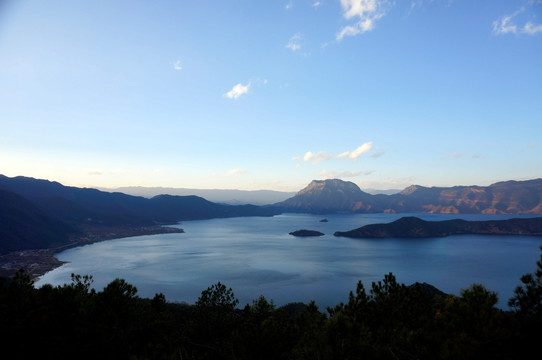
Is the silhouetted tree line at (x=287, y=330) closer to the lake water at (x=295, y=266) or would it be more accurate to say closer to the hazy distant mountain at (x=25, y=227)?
the lake water at (x=295, y=266)

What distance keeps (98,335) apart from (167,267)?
106m

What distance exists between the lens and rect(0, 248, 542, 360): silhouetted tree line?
485 inches

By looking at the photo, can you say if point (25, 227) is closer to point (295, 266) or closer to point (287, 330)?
point (295, 266)

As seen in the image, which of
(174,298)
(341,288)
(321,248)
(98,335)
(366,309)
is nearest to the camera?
(98,335)

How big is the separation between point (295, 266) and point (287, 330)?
98737 mm

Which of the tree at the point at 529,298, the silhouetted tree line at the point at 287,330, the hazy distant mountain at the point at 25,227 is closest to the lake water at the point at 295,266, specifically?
the hazy distant mountain at the point at 25,227

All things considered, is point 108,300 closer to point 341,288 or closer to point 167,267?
point 341,288

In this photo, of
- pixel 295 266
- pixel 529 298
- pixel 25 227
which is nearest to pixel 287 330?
pixel 529 298

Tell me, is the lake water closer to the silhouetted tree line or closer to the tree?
the silhouetted tree line

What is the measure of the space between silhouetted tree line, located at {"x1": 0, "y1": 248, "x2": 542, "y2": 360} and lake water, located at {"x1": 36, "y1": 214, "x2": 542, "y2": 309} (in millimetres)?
55178

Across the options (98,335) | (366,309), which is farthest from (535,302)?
(98,335)

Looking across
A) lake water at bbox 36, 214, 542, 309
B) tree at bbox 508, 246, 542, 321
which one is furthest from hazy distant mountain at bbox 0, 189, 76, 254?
tree at bbox 508, 246, 542, 321

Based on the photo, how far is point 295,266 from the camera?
11375cm

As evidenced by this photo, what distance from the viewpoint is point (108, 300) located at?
17359mm
